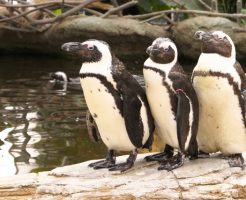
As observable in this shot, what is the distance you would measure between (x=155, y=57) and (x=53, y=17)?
768 centimetres

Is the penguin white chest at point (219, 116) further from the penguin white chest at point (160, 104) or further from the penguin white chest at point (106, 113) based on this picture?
the penguin white chest at point (106, 113)

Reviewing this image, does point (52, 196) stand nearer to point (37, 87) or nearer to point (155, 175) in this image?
point (155, 175)

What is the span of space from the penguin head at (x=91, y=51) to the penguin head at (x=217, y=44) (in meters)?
0.49

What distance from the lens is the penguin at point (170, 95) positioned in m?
3.33

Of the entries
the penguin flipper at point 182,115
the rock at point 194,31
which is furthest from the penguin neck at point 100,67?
the rock at point 194,31

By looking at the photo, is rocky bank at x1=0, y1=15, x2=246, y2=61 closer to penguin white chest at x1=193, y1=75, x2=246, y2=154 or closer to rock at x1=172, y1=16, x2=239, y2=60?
rock at x1=172, y1=16, x2=239, y2=60

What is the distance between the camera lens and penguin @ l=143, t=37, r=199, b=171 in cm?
333

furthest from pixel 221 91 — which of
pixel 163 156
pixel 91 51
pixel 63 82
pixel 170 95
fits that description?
pixel 63 82

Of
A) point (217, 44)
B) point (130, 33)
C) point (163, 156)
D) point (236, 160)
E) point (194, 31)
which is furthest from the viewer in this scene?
point (130, 33)

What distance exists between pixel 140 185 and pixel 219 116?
0.55 meters

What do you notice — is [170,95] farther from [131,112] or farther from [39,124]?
[39,124]

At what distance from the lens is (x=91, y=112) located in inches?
138

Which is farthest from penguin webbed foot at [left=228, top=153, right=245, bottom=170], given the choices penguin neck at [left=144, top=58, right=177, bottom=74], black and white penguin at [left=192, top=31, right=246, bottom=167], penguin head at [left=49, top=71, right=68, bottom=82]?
penguin head at [left=49, top=71, right=68, bottom=82]

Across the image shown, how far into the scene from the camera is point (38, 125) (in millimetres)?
6879
